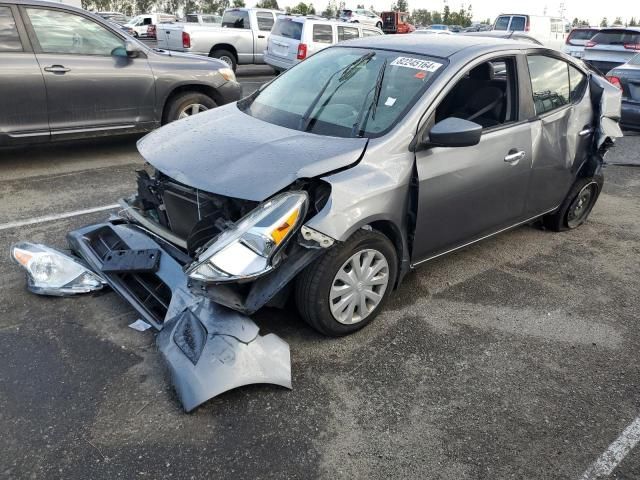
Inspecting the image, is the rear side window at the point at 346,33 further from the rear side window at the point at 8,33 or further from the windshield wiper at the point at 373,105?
the windshield wiper at the point at 373,105

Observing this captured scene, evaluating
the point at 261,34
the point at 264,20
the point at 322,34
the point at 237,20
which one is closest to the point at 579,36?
the point at 322,34

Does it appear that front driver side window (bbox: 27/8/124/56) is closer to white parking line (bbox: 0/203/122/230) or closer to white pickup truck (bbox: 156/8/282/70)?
white parking line (bbox: 0/203/122/230)

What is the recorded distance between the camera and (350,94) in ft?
12.2

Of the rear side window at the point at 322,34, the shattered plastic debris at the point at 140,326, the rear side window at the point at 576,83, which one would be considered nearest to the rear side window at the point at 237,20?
the rear side window at the point at 322,34

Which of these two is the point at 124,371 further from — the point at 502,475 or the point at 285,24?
the point at 285,24

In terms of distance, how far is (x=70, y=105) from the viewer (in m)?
6.12

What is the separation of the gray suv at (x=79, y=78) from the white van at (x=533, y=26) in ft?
54.9

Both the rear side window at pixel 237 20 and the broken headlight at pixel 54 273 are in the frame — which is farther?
the rear side window at pixel 237 20

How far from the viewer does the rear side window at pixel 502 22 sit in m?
21.0

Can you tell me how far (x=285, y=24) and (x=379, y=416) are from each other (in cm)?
1306

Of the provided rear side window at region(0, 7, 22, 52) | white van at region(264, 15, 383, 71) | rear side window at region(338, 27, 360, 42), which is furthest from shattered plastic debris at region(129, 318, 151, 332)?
rear side window at region(338, 27, 360, 42)

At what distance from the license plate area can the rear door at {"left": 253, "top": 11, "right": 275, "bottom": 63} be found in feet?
44.0

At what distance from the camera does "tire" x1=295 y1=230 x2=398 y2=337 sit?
3000mm

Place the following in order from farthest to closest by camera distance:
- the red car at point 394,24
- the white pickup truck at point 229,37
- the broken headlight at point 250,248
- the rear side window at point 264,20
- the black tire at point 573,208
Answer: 1. the red car at point 394,24
2. the rear side window at point 264,20
3. the white pickup truck at point 229,37
4. the black tire at point 573,208
5. the broken headlight at point 250,248
